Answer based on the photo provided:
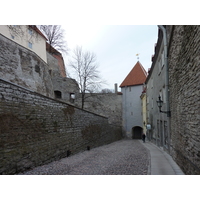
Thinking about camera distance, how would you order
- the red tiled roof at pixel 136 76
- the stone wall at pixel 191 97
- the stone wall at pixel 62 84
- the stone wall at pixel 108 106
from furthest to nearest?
the red tiled roof at pixel 136 76
the stone wall at pixel 108 106
the stone wall at pixel 62 84
the stone wall at pixel 191 97

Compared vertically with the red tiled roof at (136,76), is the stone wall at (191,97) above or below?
below

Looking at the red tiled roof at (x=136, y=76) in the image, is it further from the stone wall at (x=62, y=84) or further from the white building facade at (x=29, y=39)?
the white building facade at (x=29, y=39)

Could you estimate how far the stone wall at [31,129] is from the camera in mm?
4359

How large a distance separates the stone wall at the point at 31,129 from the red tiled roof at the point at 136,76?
17245 millimetres

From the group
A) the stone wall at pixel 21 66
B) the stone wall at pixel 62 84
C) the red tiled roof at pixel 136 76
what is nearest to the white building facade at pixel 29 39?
the stone wall at pixel 21 66

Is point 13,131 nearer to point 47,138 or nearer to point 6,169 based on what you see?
point 6,169

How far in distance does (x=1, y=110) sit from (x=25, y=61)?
941 centimetres

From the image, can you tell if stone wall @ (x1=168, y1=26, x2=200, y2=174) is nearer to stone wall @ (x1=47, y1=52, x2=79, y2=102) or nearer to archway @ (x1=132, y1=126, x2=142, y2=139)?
stone wall @ (x1=47, y1=52, x2=79, y2=102)

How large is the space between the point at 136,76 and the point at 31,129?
859 inches

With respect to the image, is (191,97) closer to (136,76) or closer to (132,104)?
(132,104)

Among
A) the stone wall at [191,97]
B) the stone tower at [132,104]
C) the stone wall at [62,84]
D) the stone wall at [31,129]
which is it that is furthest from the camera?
the stone tower at [132,104]

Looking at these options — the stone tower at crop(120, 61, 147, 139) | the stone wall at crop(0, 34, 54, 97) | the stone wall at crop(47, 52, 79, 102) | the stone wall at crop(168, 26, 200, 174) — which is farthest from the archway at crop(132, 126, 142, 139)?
the stone wall at crop(168, 26, 200, 174)

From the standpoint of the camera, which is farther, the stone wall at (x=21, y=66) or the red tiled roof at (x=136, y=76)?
the red tiled roof at (x=136, y=76)

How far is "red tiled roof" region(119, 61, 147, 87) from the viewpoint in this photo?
24.4m
